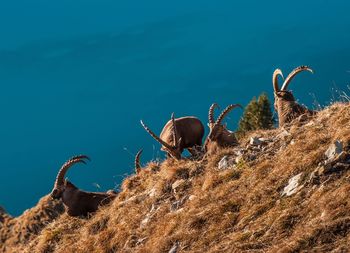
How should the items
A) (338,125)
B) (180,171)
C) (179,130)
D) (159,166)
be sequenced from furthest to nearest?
(179,130)
(159,166)
(180,171)
(338,125)

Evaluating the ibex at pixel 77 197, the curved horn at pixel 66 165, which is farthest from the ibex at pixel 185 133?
the ibex at pixel 77 197

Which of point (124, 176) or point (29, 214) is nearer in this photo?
point (124, 176)

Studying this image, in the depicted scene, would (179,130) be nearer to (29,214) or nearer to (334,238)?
(29,214)

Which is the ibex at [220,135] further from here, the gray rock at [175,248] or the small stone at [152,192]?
the gray rock at [175,248]

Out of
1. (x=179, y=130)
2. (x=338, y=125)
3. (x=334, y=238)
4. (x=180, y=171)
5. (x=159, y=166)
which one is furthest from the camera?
(x=179, y=130)

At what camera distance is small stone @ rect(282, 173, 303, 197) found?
13883mm

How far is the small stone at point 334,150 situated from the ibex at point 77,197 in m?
7.36

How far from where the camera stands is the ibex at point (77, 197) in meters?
20.6

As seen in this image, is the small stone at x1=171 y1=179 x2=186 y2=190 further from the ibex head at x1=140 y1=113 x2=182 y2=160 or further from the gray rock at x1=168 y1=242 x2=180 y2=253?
the ibex head at x1=140 y1=113 x2=182 y2=160

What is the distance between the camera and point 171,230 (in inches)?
589

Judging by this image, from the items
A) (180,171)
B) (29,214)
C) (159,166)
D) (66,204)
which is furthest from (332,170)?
(29,214)

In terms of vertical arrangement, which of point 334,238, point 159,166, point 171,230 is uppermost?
point 159,166

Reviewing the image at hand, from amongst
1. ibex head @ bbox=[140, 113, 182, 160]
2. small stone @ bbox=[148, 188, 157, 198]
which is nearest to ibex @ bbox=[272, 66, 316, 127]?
ibex head @ bbox=[140, 113, 182, 160]

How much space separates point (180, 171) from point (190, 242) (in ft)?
12.8
